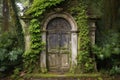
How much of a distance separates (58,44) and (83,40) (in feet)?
4.22

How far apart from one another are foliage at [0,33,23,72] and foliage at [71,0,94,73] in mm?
3140

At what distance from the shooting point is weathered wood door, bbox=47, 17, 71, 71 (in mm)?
10461

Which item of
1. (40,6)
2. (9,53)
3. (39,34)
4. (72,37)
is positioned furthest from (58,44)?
(9,53)

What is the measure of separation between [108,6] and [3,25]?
15.0m

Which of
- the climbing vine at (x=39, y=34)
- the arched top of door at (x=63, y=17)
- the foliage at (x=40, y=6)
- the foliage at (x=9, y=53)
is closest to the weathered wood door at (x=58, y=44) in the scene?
the arched top of door at (x=63, y=17)

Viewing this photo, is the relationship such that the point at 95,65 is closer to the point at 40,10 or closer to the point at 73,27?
the point at 73,27

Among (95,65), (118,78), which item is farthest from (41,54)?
(118,78)

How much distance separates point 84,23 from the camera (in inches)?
398

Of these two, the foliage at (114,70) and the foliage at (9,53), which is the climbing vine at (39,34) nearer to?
the foliage at (9,53)

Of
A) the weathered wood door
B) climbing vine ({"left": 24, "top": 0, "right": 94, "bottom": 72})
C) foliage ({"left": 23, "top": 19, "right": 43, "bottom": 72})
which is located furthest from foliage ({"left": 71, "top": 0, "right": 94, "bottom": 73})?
foliage ({"left": 23, "top": 19, "right": 43, "bottom": 72})

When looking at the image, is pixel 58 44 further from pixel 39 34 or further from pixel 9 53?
pixel 9 53

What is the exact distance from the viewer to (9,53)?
10477 mm

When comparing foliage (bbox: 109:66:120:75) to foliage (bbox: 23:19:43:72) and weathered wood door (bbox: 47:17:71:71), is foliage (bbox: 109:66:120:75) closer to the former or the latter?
weathered wood door (bbox: 47:17:71:71)

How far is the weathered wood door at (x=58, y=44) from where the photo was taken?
10461 millimetres
